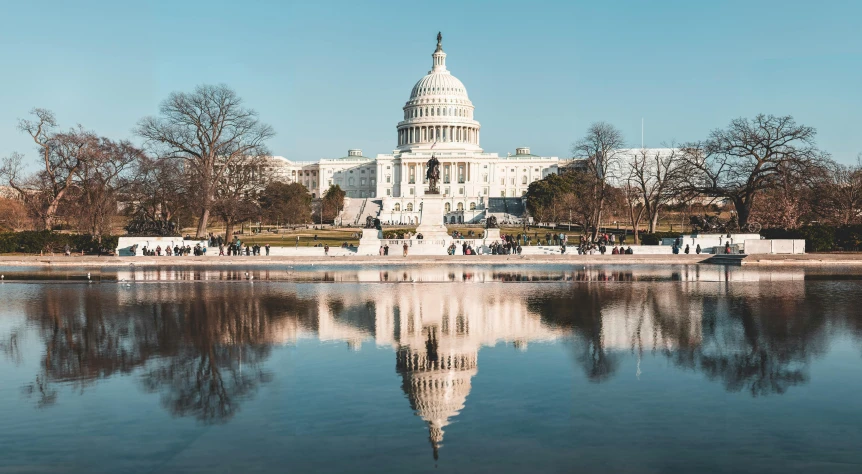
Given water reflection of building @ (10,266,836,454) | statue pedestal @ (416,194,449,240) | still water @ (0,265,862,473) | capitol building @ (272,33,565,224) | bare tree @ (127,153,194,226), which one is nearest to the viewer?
still water @ (0,265,862,473)

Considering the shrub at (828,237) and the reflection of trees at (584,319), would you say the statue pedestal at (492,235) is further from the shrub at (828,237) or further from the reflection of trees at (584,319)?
the reflection of trees at (584,319)

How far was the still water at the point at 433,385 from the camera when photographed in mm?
9406

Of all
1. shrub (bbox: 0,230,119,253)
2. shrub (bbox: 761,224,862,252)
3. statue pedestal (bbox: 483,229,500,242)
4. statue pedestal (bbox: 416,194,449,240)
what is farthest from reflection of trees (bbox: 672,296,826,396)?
shrub (bbox: 0,230,119,253)

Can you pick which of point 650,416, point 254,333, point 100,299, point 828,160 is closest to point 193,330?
point 254,333

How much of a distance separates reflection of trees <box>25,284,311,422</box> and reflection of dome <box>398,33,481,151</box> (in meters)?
138

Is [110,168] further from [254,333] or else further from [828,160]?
[828,160]

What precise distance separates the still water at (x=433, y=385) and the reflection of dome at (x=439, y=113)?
140339 mm

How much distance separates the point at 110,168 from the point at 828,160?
1826 inches

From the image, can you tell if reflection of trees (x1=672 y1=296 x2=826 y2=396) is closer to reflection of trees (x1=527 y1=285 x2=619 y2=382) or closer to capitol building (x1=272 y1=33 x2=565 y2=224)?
reflection of trees (x1=527 y1=285 x2=619 y2=382)

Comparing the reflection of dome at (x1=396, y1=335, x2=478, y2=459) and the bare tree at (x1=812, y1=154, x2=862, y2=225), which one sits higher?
the bare tree at (x1=812, y1=154, x2=862, y2=225)

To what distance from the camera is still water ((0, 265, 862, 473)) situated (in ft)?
30.9

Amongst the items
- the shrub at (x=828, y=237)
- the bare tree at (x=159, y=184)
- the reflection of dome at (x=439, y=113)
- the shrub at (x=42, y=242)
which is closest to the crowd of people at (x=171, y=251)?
the shrub at (x=42, y=242)

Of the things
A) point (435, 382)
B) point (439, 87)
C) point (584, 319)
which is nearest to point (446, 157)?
point (439, 87)

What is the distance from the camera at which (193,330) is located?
58.0 ft
